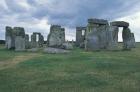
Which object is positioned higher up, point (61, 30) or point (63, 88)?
point (61, 30)

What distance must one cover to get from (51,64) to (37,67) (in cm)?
133

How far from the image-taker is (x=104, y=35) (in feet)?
112

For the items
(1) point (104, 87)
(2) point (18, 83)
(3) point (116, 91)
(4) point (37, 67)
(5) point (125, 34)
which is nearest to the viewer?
(3) point (116, 91)

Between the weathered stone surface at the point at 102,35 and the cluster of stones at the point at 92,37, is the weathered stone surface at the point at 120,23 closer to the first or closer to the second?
the cluster of stones at the point at 92,37

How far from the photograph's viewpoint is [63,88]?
1247cm

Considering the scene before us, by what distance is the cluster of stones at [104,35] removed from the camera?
32.9m

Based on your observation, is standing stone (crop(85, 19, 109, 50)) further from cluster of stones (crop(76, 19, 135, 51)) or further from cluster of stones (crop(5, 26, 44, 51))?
cluster of stones (crop(5, 26, 44, 51))

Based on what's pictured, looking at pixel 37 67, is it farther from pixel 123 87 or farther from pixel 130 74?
pixel 123 87

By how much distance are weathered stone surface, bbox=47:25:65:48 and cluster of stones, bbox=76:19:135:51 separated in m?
3.35

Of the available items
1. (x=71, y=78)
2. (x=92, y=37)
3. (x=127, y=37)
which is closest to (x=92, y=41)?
(x=92, y=37)

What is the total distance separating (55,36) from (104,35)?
583 centimetres

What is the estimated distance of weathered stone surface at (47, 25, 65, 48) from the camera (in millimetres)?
36344

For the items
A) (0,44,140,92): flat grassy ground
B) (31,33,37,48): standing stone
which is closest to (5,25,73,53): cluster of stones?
(31,33,37,48): standing stone

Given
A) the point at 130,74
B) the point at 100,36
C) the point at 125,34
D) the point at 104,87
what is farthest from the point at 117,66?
the point at 125,34
